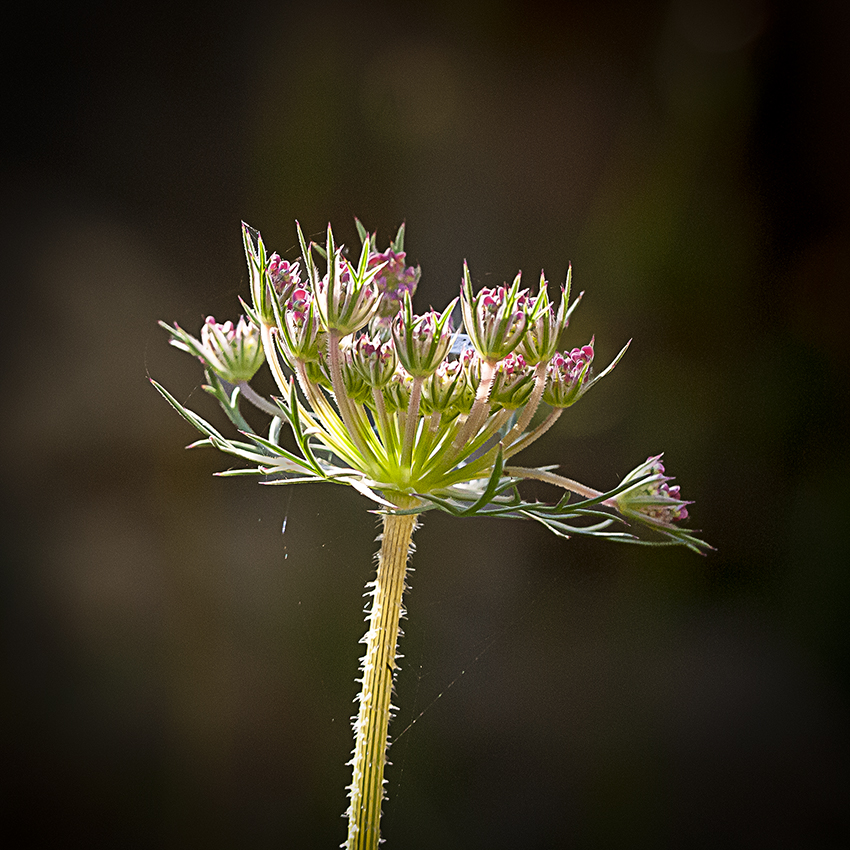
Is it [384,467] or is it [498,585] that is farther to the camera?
[498,585]

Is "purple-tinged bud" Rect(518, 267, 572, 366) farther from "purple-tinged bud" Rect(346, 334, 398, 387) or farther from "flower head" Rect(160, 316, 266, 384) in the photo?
"flower head" Rect(160, 316, 266, 384)

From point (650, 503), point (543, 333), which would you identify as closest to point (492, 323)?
point (543, 333)

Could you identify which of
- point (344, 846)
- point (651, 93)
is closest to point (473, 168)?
point (651, 93)

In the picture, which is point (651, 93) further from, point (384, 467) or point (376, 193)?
point (384, 467)

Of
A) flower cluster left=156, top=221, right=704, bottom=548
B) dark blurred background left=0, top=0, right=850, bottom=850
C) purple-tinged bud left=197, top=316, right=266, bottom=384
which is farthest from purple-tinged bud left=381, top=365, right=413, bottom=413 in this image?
dark blurred background left=0, top=0, right=850, bottom=850

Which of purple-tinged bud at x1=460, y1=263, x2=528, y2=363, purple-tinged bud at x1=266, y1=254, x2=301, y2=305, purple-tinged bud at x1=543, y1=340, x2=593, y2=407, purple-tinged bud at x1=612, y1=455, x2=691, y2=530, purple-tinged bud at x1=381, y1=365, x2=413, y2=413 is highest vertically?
purple-tinged bud at x1=266, y1=254, x2=301, y2=305

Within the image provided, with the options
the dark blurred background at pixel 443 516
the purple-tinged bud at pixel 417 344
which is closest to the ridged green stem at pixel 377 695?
the purple-tinged bud at pixel 417 344

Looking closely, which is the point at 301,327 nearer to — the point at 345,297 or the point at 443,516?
the point at 345,297

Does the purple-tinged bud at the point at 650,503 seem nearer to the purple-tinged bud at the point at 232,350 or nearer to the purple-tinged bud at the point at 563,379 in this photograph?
the purple-tinged bud at the point at 563,379
